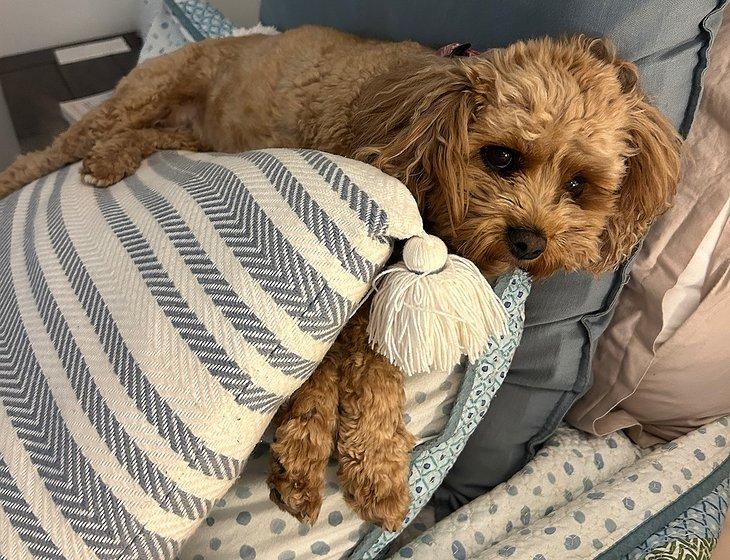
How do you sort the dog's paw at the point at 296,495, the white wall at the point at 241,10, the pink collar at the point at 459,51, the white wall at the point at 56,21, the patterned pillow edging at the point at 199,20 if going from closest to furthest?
the dog's paw at the point at 296,495 < the pink collar at the point at 459,51 < the patterned pillow edging at the point at 199,20 < the white wall at the point at 56,21 < the white wall at the point at 241,10

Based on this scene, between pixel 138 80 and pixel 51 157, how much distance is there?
0.27 m

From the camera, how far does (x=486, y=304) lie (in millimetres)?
749

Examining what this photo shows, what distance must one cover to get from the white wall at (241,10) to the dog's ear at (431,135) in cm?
164

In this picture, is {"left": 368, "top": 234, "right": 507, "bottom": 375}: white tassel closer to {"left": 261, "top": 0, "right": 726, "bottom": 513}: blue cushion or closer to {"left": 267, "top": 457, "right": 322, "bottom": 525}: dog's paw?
{"left": 267, "top": 457, "right": 322, "bottom": 525}: dog's paw

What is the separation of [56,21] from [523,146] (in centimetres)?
178

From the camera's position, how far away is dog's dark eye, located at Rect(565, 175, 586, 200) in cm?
90

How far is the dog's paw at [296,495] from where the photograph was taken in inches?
29.9

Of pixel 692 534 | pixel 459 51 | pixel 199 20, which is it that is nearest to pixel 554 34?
pixel 459 51

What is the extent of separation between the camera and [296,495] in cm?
76

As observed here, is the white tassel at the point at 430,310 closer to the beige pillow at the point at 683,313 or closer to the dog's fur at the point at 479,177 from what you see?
the dog's fur at the point at 479,177

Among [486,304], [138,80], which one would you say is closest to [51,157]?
[138,80]

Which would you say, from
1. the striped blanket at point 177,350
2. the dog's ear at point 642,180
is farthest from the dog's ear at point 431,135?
the dog's ear at point 642,180

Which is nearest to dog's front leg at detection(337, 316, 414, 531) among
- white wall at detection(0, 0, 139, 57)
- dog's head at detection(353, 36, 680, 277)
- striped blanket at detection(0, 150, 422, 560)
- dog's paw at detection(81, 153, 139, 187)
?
striped blanket at detection(0, 150, 422, 560)

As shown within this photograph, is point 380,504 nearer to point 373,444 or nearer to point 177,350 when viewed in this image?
point 373,444
